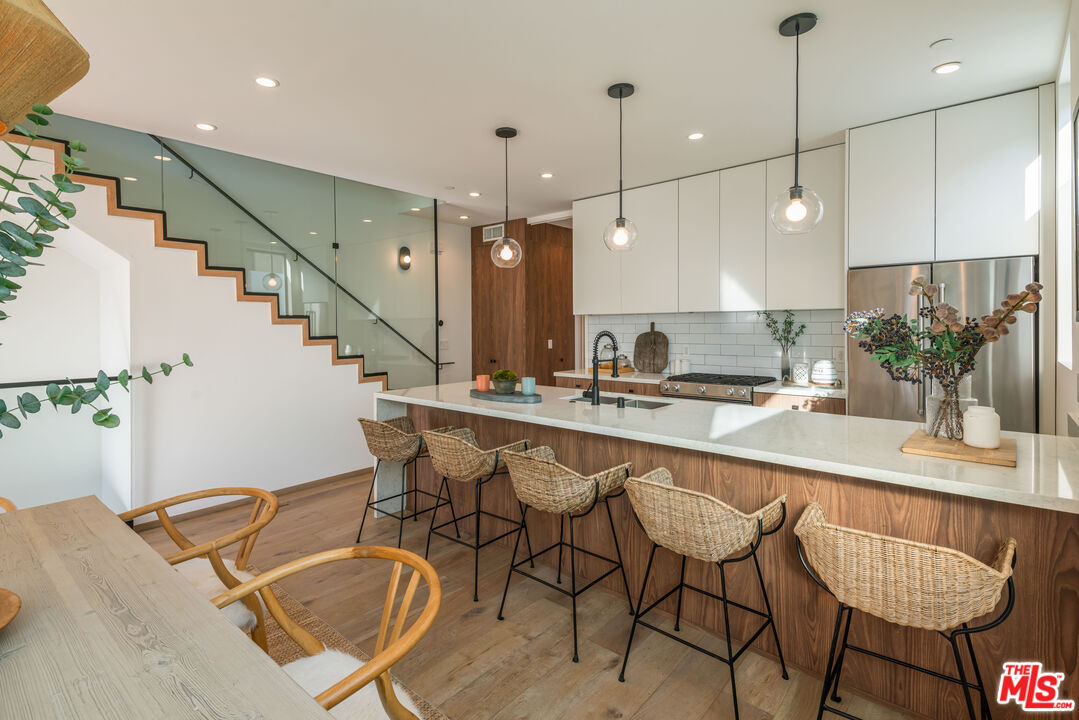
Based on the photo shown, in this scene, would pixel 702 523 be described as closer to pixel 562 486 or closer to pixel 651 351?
pixel 562 486

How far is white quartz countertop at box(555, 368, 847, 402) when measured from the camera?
3857 mm

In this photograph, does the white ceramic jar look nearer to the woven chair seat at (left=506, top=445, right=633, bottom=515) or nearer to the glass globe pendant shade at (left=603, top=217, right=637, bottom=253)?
the woven chair seat at (left=506, top=445, right=633, bottom=515)

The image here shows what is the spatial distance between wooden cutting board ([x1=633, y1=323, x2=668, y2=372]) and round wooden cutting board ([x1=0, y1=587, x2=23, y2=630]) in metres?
4.79

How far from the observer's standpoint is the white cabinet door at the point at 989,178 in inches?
118

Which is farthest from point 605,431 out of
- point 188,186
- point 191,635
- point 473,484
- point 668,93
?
point 188,186

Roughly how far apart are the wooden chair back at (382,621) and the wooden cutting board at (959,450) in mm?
1690

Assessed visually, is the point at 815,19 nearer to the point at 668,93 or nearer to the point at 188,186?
the point at 668,93

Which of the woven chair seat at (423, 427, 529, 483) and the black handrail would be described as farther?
the black handrail

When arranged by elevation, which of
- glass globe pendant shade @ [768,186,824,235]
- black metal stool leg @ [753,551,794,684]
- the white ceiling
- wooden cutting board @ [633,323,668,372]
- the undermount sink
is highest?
the white ceiling

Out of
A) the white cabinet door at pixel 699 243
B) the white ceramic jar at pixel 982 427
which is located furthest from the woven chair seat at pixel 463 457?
the white cabinet door at pixel 699 243

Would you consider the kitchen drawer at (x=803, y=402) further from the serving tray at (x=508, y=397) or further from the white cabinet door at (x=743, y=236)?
the serving tray at (x=508, y=397)

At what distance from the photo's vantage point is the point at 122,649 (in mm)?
989

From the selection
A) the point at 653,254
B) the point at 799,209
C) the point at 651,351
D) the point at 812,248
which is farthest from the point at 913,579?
the point at 651,351

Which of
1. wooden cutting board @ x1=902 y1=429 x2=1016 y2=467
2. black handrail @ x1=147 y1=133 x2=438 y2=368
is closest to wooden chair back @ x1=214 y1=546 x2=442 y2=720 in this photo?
wooden cutting board @ x1=902 y1=429 x2=1016 y2=467
